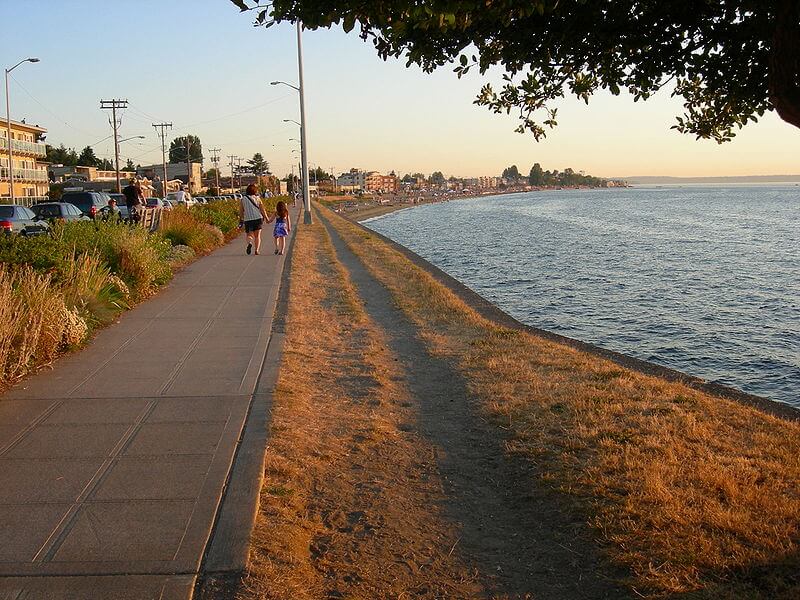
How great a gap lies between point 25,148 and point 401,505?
228ft

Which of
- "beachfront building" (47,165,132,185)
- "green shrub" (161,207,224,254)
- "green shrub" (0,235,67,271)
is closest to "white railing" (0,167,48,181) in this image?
"beachfront building" (47,165,132,185)

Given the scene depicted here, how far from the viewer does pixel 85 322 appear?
9.41 meters

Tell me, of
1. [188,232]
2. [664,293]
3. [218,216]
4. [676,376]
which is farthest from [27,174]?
[676,376]

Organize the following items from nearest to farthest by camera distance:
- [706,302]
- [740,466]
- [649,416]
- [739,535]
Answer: [739,535], [740,466], [649,416], [706,302]

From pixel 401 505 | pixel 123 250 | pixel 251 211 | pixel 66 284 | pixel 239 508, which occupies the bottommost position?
pixel 401 505

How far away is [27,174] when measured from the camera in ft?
218

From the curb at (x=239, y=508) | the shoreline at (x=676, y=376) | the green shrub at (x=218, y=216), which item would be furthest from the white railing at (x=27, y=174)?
the curb at (x=239, y=508)

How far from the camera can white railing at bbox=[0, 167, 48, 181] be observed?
63.2 m

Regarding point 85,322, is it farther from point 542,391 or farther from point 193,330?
point 542,391

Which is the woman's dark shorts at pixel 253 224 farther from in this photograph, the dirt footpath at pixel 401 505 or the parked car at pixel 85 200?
the parked car at pixel 85 200

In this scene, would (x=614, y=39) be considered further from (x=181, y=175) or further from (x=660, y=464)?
(x=181, y=175)

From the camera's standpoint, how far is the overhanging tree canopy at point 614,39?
158 inches

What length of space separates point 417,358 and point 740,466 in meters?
4.64

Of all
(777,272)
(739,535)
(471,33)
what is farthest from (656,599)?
(777,272)
